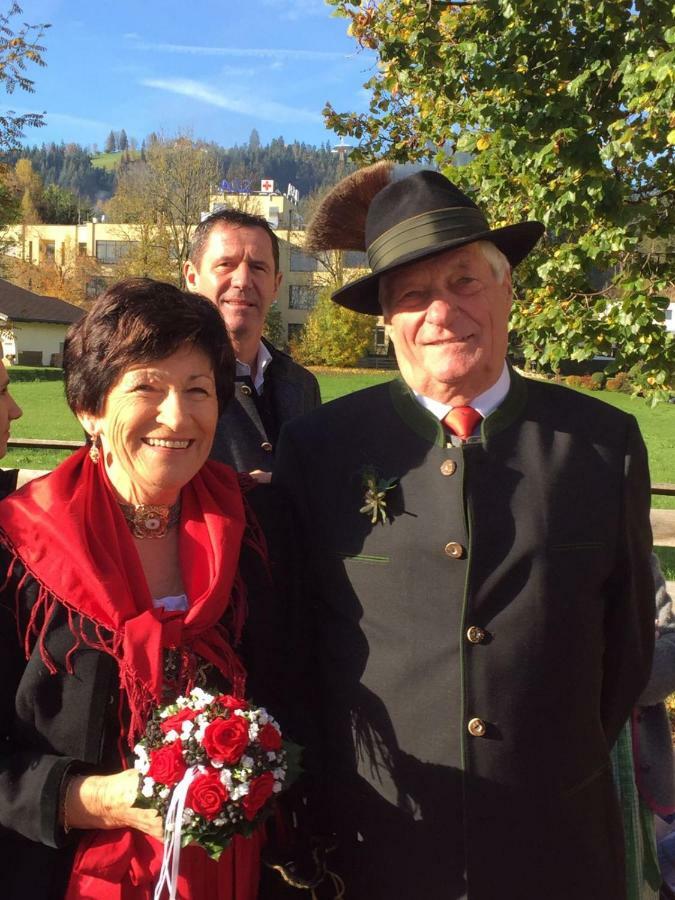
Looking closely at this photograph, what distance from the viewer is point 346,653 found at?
2365mm

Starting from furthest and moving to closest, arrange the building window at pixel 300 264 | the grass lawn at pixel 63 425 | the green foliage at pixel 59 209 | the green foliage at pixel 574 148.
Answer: the green foliage at pixel 59 209 < the building window at pixel 300 264 < the grass lawn at pixel 63 425 < the green foliage at pixel 574 148

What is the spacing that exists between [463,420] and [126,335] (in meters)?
0.94

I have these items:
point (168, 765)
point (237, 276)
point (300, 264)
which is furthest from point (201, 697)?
point (300, 264)

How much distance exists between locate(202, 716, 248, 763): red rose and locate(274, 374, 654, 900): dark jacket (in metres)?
0.52

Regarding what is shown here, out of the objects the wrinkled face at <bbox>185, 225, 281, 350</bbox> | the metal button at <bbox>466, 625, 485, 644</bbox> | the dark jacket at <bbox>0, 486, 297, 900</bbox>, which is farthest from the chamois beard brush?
the dark jacket at <bbox>0, 486, 297, 900</bbox>

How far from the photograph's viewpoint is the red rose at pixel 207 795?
1.81m

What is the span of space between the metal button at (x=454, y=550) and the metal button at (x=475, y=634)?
184mm

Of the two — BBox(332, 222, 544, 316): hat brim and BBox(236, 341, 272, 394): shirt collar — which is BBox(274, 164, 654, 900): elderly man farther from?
BBox(236, 341, 272, 394): shirt collar

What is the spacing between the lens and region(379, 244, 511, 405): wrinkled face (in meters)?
2.34

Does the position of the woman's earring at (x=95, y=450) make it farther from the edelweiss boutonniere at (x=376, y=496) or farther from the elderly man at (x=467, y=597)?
the edelweiss boutonniere at (x=376, y=496)

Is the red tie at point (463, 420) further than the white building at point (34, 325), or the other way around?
the white building at point (34, 325)

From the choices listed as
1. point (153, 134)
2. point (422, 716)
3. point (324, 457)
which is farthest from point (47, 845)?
point (153, 134)

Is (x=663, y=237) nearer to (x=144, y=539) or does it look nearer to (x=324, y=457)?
(x=324, y=457)

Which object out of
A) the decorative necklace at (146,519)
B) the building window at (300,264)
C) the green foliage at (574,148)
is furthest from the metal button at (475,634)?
the building window at (300,264)
